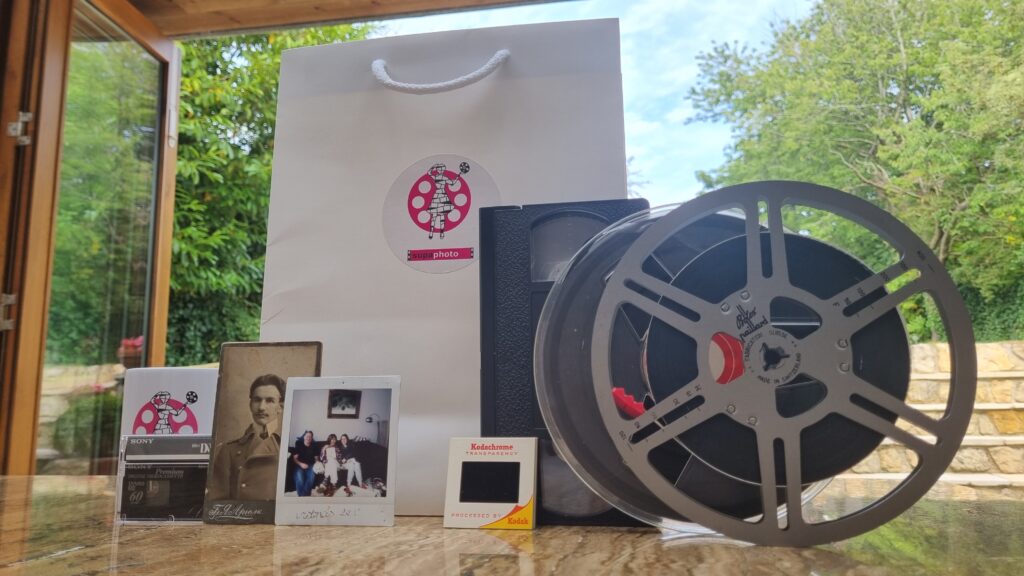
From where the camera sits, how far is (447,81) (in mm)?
660

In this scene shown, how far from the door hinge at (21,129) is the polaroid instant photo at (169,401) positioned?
144cm

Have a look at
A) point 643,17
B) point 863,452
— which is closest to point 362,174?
point 863,452

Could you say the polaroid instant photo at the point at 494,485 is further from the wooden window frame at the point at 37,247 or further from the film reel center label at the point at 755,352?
the wooden window frame at the point at 37,247

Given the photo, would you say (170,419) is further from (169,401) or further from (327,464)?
(327,464)

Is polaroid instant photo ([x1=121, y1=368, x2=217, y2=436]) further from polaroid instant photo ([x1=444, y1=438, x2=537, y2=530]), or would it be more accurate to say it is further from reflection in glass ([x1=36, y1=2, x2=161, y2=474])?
reflection in glass ([x1=36, y1=2, x2=161, y2=474])

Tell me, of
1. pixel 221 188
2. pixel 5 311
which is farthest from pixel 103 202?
pixel 221 188

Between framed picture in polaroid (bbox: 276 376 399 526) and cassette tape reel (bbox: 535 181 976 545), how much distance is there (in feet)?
0.52

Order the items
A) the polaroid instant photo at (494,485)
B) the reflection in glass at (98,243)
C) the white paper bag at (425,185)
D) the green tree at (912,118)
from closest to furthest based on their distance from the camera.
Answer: the polaroid instant photo at (494,485) < the white paper bag at (425,185) < the reflection in glass at (98,243) < the green tree at (912,118)

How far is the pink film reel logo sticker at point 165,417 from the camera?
596 millimetres

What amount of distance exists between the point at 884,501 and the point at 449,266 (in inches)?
14.9

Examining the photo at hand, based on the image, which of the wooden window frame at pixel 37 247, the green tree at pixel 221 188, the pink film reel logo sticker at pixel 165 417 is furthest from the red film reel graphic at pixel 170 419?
the green tree at pixel 221 188

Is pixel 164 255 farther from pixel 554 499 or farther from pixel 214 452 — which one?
pixel 554 499

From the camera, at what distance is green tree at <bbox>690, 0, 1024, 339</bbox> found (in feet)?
9.90

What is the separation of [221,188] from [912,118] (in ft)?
12.1
